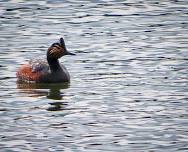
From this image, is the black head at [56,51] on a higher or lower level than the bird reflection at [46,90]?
higher

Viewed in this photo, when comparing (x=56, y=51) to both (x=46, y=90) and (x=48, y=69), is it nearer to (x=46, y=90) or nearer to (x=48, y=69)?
(x=48, y=69)

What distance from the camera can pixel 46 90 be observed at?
24.6 meters

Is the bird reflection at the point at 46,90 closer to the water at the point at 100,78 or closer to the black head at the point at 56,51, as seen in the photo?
the water at the point at 100,78

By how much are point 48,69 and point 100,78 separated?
191 centimetres

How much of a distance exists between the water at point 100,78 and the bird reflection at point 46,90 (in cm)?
3

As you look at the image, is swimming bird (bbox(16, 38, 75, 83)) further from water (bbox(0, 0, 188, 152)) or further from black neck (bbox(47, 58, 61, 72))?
water (bbox(0, 0, 188, 152))

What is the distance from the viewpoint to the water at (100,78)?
18.9 m

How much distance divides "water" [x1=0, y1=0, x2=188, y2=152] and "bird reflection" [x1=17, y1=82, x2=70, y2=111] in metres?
0.03

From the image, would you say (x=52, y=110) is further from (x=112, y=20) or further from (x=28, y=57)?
(x=112, y=20)

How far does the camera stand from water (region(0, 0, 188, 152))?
61.9 ft

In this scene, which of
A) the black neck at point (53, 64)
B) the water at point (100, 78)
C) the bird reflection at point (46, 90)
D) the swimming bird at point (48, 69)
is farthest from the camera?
the black neck at point (53, 64)

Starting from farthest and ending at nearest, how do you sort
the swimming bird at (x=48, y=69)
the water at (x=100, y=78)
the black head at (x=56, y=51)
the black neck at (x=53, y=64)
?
1. the black head at (x=56, y=51)
2. the black neck at (x=53, y=64)
3. the swimming bird at (x=48, y=69)
4. the water at (x=100, y=78)

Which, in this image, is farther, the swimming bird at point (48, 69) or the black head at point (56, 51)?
the black head at point (56, 51)

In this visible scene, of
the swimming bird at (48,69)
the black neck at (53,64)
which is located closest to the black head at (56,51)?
the swimming bird at (48,69)
